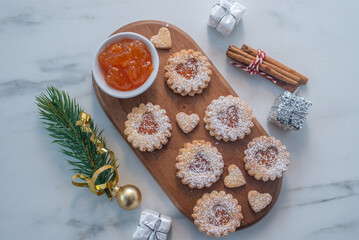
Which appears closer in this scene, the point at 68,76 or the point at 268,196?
the point at 268,196

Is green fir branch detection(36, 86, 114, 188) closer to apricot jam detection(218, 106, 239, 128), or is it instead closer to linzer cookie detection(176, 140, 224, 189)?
linzer cookie detection(176, 140, 224, 189)

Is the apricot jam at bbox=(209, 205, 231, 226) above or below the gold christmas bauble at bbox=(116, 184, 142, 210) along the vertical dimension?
above

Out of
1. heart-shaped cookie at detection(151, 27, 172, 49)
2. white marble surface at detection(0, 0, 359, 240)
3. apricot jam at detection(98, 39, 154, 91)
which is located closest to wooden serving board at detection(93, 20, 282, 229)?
heart-shaped cookie at detection(151, 27, 172, 49)

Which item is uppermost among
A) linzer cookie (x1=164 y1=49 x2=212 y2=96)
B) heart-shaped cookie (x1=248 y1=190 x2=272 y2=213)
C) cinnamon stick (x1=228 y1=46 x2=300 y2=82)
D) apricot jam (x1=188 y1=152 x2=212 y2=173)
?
cinnamon stick (x1=228 y1=46 x2=300 y2=82)

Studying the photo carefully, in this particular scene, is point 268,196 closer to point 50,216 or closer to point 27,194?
point 50,216

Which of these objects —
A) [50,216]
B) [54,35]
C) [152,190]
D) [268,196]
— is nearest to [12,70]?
[54,35]

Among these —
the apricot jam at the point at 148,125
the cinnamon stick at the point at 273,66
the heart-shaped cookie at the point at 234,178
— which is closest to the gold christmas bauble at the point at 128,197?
the apricot jam at the point at 148,125
